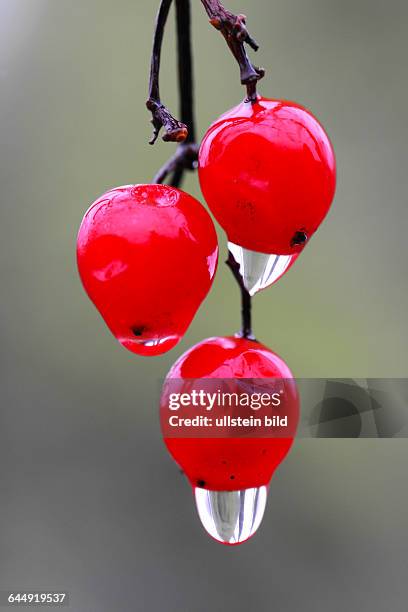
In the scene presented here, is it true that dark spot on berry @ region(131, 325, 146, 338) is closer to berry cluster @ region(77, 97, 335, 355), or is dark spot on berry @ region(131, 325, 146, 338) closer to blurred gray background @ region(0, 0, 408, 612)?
berry cluster @ region(77, 97, 335, 355)

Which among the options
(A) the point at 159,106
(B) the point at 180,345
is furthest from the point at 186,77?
(B) the point at 180,345

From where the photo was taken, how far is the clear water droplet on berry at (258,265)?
101 cm

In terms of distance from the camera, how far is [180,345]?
2.91m

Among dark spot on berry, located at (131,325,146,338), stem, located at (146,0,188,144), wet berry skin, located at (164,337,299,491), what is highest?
stem, located at (146,0,188,144)

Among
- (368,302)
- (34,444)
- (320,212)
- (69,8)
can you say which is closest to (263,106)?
(320,212)

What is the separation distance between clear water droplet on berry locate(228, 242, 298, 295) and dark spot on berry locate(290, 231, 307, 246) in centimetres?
3

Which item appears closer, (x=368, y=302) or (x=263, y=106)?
(x=263, y=106)

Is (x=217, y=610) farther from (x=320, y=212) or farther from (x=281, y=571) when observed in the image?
(x=320, y=212)

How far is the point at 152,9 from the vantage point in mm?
3232

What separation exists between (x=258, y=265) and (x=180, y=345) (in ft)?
6.29

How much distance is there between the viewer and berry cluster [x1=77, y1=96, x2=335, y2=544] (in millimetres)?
941

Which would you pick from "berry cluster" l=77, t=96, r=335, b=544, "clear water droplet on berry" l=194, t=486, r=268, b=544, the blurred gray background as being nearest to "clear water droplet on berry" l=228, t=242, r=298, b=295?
"berry cluster" l=77, t=96, r=335, b=544

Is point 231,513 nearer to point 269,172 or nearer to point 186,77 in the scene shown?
point 269,172

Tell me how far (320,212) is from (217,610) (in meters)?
2.15
